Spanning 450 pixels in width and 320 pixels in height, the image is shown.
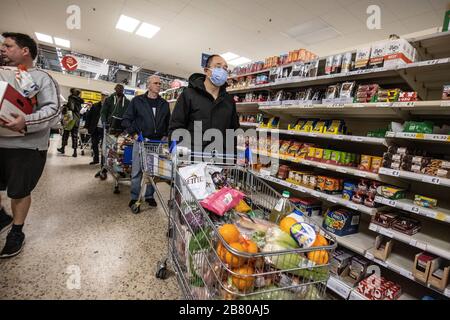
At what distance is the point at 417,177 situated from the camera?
1.64m

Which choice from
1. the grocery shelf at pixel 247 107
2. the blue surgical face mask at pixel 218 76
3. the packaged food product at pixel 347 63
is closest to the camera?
the blue surgical face mask at pixel 218 76

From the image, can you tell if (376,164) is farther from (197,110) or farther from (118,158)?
(118,158)

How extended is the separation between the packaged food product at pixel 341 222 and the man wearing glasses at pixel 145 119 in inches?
91.1

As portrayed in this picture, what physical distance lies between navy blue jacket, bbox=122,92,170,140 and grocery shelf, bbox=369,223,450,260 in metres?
2.65

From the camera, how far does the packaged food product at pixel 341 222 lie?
6.92 feet

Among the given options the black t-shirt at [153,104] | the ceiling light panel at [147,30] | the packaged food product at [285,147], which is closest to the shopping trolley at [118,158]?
the black t-shirt at [153,104]

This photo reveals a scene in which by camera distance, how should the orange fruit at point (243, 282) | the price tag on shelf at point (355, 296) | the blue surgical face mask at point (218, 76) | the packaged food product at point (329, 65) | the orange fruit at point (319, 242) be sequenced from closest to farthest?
the orange fruit at point (243, 282) < the orange fruit at point (319, 242) < the price tag on shelf at point (355, 296) < the blue surgical face mask at point (218, 76) < the packaged food product at point (329, 65)

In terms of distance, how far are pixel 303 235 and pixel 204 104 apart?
149 centimetres

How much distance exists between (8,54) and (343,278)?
3.12m

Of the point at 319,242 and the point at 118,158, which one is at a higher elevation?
the point at 319,242

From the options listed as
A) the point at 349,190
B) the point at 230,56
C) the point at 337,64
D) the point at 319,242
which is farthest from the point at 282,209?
the point at 230,56

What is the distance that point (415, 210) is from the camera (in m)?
1.66

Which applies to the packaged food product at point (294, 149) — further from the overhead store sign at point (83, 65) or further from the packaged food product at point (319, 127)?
the overhead store sign at point (83, 65)
